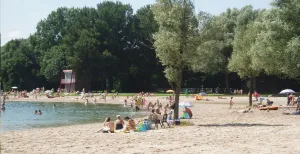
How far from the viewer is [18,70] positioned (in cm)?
10000

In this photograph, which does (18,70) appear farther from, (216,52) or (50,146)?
(50,146)

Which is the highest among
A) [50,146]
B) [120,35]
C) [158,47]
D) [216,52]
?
[120,35]

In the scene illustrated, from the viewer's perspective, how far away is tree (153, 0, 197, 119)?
24234 mm

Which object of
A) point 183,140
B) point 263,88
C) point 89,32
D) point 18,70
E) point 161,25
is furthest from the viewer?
point 18,70

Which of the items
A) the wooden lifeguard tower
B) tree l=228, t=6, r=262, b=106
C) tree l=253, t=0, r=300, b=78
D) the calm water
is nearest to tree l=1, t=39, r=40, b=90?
the wooden lifeguard tower

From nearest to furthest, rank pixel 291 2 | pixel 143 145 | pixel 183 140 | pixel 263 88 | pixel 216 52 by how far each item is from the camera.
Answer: pixel 143 145, pixel 183 140, pixel 291 2, pixel 216 52, pixel 263 88

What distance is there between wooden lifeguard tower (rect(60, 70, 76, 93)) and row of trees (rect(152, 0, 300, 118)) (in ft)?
179

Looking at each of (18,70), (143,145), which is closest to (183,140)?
(143,145)

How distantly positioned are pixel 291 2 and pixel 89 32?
58679mm

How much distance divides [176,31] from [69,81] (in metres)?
71.1

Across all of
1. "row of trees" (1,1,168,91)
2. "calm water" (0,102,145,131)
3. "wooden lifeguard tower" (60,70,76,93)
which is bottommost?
"calm water" (0,102,145,131)

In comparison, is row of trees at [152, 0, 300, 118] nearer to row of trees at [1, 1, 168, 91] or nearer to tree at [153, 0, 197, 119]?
tree at [153, 0, 197, 119]

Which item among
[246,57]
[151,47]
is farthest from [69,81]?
[246,57]

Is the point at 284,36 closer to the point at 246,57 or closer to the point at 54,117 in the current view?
the point at 246,57
